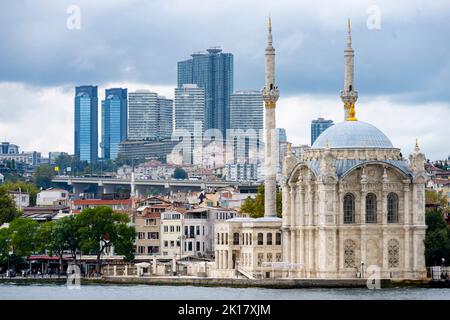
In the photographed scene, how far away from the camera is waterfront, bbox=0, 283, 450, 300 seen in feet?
285

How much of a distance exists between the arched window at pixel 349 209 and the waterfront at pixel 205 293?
198 inches

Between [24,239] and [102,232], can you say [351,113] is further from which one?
[24,239]

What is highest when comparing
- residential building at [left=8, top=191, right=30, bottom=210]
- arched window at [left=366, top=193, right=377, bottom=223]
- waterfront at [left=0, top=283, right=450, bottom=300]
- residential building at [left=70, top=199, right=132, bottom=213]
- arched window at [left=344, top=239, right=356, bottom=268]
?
residential building at [left=8, top=191, right=30, bottom=210]

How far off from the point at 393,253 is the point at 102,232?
22.5 metres

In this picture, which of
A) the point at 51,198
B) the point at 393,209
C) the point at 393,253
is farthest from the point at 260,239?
the point at 51,198

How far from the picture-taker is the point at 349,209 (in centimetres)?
9944

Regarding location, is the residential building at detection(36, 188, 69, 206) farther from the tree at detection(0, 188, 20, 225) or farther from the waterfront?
the waterfront

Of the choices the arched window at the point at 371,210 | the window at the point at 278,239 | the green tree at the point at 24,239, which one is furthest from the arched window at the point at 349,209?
the green tree at the point at 24,239

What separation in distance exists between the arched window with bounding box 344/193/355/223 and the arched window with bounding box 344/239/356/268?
107 centimetres

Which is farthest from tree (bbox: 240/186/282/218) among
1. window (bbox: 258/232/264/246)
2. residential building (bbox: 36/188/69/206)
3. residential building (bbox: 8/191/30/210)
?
residential building (bbox: 36/188/69/206)
